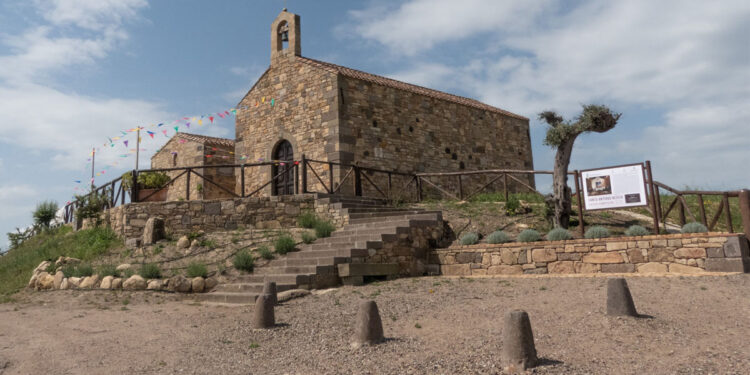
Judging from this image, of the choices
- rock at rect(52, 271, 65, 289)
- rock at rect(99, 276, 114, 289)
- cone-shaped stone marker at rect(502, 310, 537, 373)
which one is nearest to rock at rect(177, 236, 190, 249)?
rock at rect(99, 276, 114, 289)

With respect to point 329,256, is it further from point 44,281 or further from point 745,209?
point 745,209

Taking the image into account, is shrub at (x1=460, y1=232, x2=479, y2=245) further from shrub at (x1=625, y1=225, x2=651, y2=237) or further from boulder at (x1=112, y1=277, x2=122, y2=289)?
boulder at (x1=112, y1=277, x2=122, y2=289)

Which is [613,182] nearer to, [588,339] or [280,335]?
[588,339]

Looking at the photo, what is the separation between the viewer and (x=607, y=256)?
802 centimetres

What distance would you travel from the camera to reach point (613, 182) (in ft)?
28.9

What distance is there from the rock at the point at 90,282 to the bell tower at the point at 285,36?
29.6 ft

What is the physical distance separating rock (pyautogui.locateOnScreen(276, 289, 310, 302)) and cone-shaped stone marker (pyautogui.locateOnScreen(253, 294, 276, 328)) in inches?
57.9

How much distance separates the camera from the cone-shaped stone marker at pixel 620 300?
205 inches

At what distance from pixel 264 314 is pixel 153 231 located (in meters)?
6.14

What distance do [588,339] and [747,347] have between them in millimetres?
1273

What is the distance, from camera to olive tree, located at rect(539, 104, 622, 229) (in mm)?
10008

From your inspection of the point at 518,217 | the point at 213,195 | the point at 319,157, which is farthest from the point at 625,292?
the point at 213,195

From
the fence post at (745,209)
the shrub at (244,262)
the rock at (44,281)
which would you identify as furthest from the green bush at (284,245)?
the fence post at (745,209)

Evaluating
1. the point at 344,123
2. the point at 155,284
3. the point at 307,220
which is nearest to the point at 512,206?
the point at 307,220
